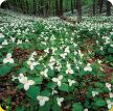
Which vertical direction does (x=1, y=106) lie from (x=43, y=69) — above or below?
below

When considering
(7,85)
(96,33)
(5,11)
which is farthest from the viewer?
(5,11)

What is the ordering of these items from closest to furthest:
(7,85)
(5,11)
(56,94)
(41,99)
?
1. (41,99)
2. (56,94)
3. (7,85)
4. (5,11)

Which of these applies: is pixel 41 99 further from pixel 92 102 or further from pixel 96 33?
pixel 96 33

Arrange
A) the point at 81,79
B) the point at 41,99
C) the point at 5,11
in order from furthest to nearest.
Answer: the point at 5,11, the point at 81,79, the point at 41,99

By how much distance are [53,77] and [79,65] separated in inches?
32.4

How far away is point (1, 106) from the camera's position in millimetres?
4031

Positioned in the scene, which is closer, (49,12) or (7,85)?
(7,85)

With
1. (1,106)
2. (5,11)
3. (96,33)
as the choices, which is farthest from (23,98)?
(5,11)

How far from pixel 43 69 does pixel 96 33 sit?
190 inches

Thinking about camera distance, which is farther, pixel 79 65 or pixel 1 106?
pixel 79 65

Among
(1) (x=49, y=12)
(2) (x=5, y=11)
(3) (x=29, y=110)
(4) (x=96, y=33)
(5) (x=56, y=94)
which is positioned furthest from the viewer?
(1) (x=49, y=12)

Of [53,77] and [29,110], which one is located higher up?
[53,77]

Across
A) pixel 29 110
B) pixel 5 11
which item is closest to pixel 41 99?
pixel 29 110

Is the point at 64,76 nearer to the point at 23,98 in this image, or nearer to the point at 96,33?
the point at 23,98
